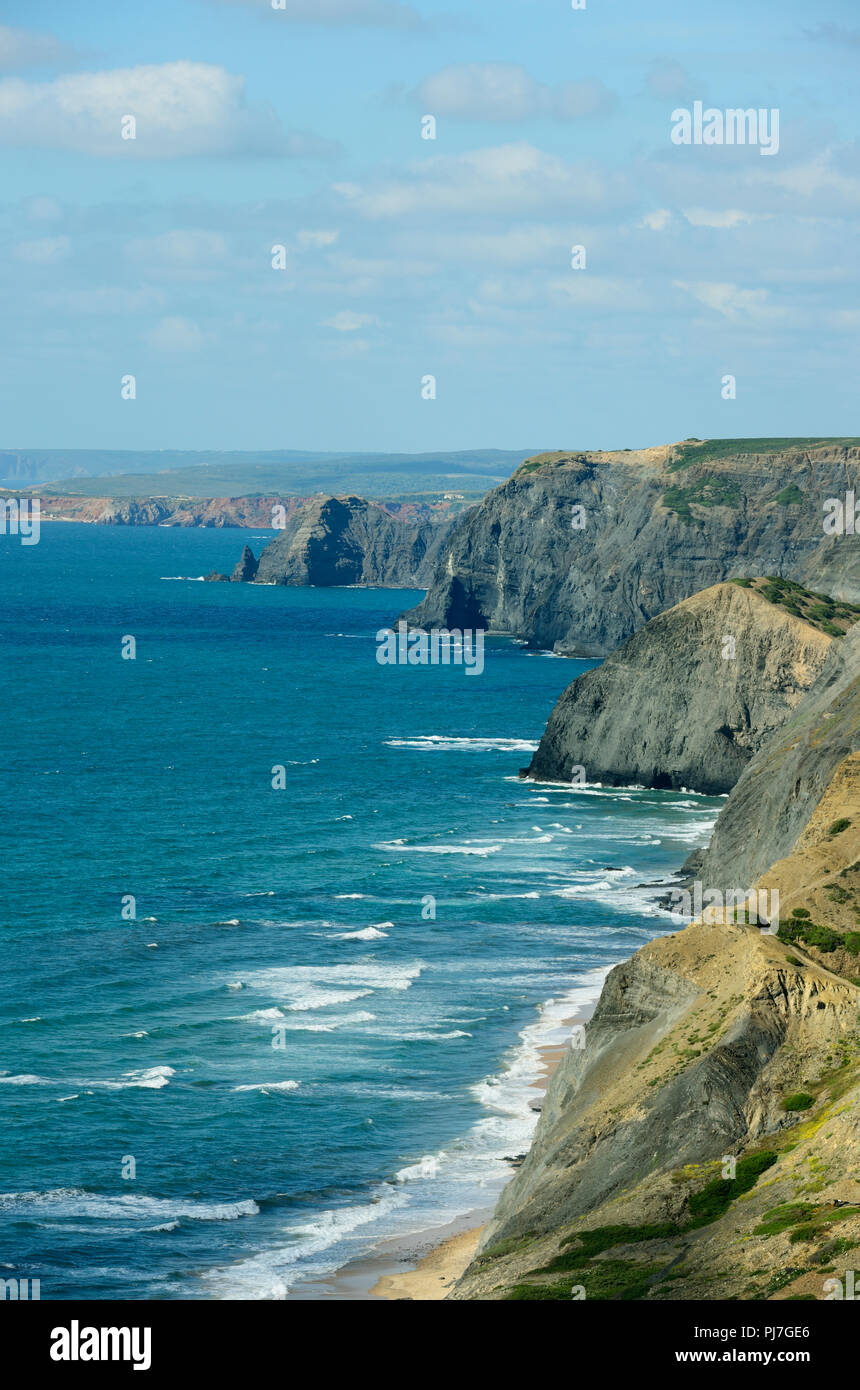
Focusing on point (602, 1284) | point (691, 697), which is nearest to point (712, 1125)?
point (602, 1284)

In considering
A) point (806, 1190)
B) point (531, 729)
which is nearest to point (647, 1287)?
point (806, 1190)

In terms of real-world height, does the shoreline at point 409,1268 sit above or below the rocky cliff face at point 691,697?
below

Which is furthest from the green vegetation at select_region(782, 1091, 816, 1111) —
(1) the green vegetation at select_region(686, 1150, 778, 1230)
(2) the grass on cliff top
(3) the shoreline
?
(2) the grass on cliff top

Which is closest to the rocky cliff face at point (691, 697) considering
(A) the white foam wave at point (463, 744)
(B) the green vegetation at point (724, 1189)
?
(A) the white foam wave at point (463, 744)

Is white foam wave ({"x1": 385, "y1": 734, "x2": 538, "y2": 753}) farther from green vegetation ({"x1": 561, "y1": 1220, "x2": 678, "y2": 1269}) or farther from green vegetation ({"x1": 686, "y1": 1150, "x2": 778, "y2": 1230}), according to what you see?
green vegetation ({"x1": 561, "y1": 1220, "x2": 678, "y2": 1269})

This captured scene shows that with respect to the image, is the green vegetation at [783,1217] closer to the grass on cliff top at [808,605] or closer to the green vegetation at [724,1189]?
the green vegetation at [724,1189]

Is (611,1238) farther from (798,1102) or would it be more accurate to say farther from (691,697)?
(691,697)
